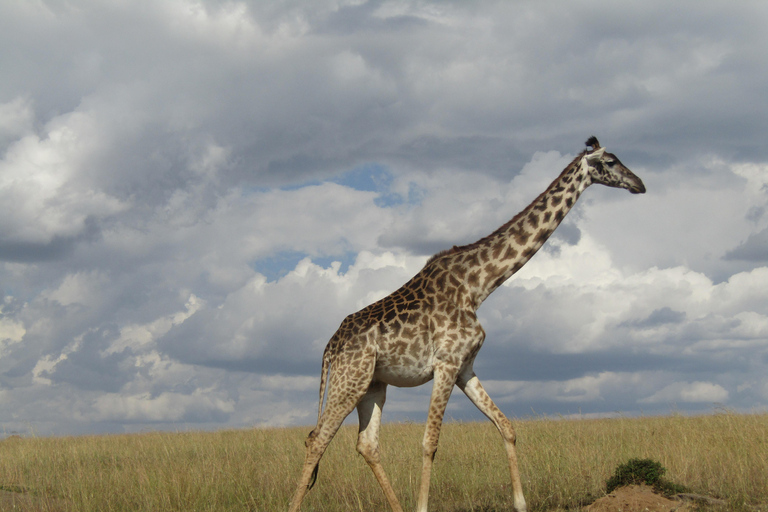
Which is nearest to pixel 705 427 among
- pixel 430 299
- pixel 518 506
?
pixel 518 506

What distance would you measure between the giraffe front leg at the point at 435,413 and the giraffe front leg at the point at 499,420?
56cm

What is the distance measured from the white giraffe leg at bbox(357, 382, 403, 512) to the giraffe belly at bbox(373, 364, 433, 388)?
0.98 feet

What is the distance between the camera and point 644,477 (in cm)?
870

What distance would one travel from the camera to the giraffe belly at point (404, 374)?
7.83 m

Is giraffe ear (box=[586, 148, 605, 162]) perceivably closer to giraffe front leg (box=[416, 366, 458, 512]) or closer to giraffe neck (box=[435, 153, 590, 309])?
giraffe neck (box=[435, 153, 590, 309])

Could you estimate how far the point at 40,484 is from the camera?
12031mm

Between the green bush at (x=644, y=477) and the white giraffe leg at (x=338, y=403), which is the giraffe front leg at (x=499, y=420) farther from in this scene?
the green bush at (x=644, y=477)

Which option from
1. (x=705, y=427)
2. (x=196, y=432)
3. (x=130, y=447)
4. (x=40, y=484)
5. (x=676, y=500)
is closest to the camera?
(x=676, y=500)

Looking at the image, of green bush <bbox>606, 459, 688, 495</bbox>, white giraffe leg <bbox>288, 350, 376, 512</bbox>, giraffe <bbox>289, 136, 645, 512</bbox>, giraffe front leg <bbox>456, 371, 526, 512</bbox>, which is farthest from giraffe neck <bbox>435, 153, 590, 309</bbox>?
green bush <bbox>606, 459, 688, 495</bbox>

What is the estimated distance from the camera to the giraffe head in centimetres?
912

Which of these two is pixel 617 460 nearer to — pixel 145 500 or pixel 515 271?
pixel 515 271

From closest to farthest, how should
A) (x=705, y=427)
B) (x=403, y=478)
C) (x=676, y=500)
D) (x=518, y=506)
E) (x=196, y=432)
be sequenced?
(x=518, y=506)
(x=676, y=500)
(x=403, y=478)
(x=705, y=427)
(x=196, y=432)

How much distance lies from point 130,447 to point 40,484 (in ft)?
17.4

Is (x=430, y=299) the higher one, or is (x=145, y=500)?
(x=430, y=299)
